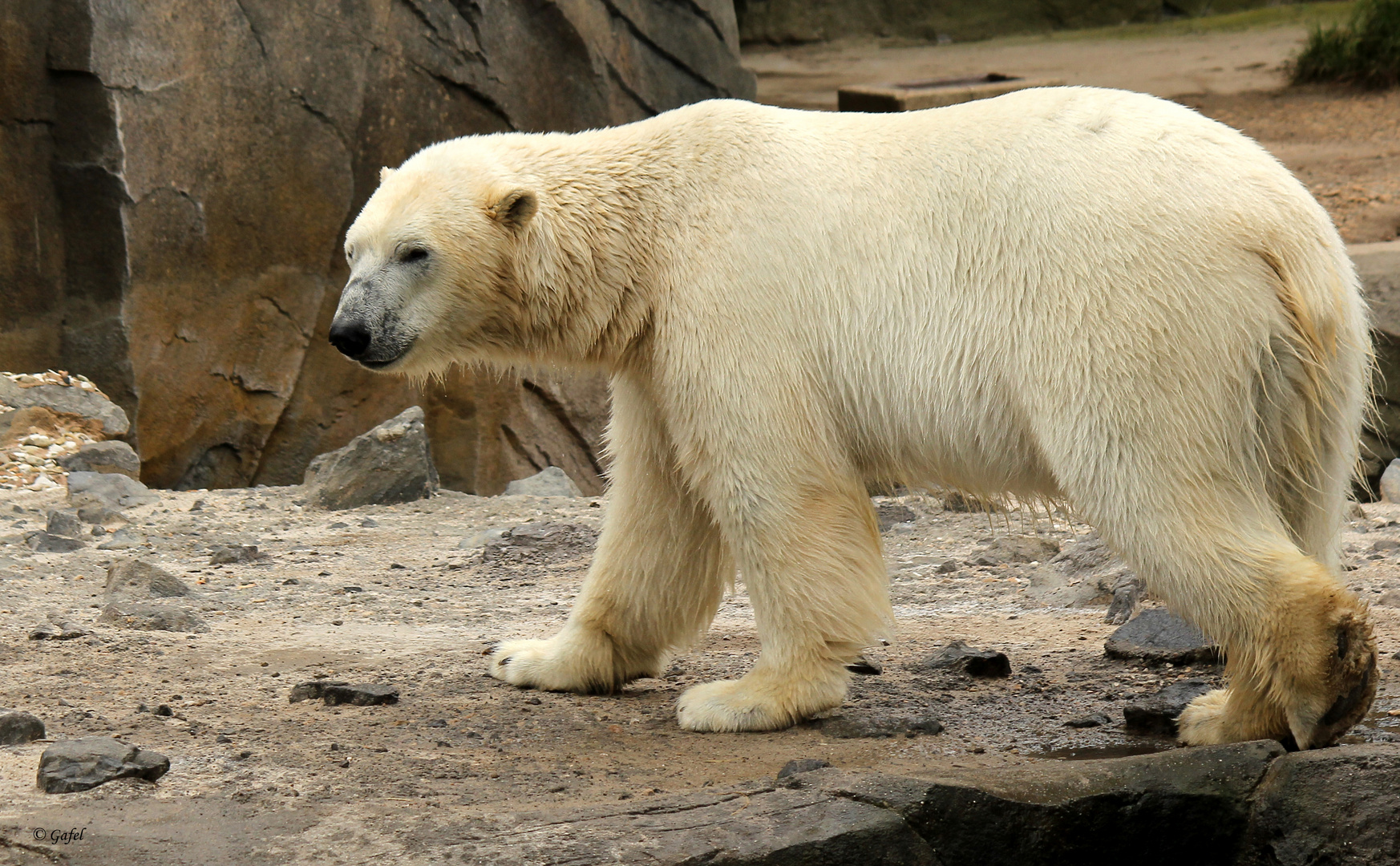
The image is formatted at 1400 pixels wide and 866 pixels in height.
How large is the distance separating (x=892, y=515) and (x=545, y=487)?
179cm

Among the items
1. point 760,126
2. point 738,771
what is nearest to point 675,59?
point 760,126

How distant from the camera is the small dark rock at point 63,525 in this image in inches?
201

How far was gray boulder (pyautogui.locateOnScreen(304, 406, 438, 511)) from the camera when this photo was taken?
19.6 feet

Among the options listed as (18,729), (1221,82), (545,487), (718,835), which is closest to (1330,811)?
(718,835)

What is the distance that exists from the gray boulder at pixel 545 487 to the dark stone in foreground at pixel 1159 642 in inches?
126

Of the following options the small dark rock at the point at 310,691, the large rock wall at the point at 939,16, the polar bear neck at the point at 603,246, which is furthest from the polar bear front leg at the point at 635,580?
the large rock wall at the point at 939,16

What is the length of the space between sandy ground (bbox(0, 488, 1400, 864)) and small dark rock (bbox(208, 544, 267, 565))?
31 mm

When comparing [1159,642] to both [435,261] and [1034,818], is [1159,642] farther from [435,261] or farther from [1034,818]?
[435,261]

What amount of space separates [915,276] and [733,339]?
1.43ft

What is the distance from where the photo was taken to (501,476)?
844 cm

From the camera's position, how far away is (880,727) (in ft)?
10.7

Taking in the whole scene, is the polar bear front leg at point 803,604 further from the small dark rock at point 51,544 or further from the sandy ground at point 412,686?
the small dark rock at point 51,544

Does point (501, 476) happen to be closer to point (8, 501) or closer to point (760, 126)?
point (8, 501)

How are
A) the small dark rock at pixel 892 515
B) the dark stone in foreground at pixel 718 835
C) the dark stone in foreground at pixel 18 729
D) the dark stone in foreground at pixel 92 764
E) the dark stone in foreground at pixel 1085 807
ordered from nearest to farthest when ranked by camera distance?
1. the dark stone in foreground at pixel 718 835
2. the dark stone in foreground at pixel 1085 807
3. the dark stone in foreground at pixel 92 764
4. the dark stone in foreground at pixel 18 729
5. the small dark rock at pixel 892 515
